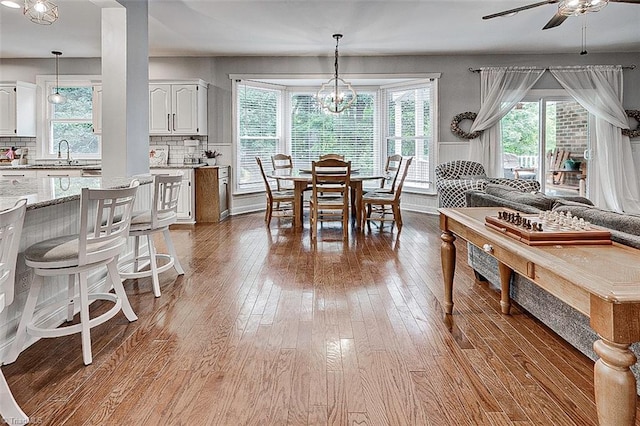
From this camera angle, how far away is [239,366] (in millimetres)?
2293

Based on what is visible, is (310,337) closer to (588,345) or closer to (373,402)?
(373,402)

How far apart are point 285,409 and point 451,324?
1347 mm

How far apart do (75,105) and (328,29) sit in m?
4.56

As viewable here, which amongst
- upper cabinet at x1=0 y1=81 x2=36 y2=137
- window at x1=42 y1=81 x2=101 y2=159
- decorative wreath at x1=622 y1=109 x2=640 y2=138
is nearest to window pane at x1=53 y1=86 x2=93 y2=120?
window at x1=42 y1=81 x2=101 y2=159

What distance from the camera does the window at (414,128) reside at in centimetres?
798

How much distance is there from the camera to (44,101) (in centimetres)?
773

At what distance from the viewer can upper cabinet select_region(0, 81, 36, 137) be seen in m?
7.27

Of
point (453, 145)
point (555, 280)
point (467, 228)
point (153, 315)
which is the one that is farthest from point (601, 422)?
point (453, 145)

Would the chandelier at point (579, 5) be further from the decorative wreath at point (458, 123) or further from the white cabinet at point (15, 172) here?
the white cabinet at point (15, 172)

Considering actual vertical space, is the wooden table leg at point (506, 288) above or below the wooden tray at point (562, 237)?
below

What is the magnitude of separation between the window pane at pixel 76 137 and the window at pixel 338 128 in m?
2.44

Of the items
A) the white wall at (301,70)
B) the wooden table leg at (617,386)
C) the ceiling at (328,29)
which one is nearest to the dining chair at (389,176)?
the white wall at (301,70)

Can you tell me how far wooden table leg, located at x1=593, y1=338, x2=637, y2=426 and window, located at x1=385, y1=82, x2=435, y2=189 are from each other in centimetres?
692

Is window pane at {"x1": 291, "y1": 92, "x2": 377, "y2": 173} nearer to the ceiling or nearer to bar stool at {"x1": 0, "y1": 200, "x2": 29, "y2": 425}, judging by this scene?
the ceiling
